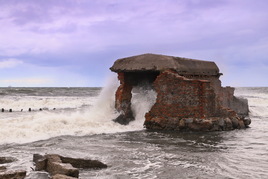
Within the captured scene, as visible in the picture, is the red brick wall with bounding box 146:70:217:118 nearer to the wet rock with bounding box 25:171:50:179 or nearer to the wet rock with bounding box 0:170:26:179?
the wet rock with bounding box 25:171:50:179

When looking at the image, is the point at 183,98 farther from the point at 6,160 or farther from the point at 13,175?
the point at 13,175

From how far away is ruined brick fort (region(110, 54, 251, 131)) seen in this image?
12.1m

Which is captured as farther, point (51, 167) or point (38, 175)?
point (51, 167)

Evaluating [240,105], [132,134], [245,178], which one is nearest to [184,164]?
[245,178]

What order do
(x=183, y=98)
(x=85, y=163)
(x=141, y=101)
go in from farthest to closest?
(x=141, y=101) < (x=183, y=98) < (x=85, y=163)

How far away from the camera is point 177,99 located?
1236 centimetres

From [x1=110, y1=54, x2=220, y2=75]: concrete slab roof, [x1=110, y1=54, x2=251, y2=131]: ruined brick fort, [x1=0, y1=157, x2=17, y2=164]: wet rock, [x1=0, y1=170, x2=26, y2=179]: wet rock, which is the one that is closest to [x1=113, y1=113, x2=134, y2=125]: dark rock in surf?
[x1=110, y1=54, x2=251, y2=131]: ruined brick fort

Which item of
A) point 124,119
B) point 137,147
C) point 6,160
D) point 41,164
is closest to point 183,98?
point 124,119

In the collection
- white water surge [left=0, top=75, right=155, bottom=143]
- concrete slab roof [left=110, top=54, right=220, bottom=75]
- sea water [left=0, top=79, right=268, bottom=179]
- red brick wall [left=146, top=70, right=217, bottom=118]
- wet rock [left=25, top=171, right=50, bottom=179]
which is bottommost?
wet rock [left=25, top=171, right=50, bottom=179]

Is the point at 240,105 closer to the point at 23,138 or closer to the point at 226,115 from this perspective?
the point at 226,115

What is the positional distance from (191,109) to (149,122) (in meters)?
1.83

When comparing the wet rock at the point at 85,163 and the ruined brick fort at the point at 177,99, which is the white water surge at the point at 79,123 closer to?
the ruined brick fort at the point at 177,99

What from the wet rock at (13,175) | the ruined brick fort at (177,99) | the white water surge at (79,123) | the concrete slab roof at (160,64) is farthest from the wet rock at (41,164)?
the concrete slab roof at (160,64)

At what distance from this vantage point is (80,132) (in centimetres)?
1155
